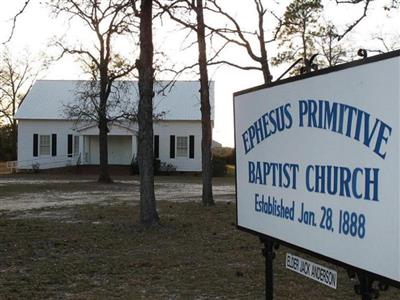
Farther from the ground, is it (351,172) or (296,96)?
(296,96)

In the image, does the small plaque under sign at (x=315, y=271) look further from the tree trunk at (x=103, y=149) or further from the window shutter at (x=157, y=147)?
the window shutter at (x=157, y=147)

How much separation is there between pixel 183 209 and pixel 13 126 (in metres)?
52.0

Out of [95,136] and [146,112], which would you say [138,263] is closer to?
[146,112]

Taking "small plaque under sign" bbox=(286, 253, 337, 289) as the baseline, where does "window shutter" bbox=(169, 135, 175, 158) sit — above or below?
above

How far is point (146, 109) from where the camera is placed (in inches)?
502

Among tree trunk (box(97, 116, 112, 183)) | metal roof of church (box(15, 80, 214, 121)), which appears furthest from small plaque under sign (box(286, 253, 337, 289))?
metal roof of church (box(15, 80, 214, 121))

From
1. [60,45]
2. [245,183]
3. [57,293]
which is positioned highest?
[60,45]

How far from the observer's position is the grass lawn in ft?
23.4

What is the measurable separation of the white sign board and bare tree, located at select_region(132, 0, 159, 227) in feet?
24.9

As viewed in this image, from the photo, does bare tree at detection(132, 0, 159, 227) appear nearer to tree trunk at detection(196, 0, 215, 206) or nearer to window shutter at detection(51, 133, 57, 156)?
tree trunk at detection(196, 0, 215, 206)

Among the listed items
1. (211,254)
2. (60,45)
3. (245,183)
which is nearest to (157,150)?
(60,45)

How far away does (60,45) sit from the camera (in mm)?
34375

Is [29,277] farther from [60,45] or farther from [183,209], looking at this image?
[60,45]

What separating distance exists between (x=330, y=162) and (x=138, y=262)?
5.82m
